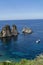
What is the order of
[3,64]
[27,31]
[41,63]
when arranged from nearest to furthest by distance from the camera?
1. [41,63]
2. [3,64]
3. [27,31]

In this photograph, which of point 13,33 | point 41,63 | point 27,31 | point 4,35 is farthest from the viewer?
point 27,31

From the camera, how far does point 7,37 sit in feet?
352

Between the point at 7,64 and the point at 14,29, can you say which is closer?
the point at 7,64

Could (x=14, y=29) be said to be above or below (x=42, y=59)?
below

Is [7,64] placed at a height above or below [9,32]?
above

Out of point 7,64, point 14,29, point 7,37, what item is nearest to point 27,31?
point 14,29

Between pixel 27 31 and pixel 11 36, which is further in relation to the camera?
pixel 27 31

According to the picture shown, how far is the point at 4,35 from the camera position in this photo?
107 meters

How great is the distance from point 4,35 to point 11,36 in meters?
5.21

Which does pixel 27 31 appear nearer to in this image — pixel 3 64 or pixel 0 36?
pixel 0 36

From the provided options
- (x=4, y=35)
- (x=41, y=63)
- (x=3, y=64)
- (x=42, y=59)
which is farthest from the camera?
(x=4, y=35)

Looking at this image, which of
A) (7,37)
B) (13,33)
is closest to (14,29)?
(13,33)

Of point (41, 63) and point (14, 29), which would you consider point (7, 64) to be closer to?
point (41, 63)

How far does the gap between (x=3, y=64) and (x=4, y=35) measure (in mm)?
93753
